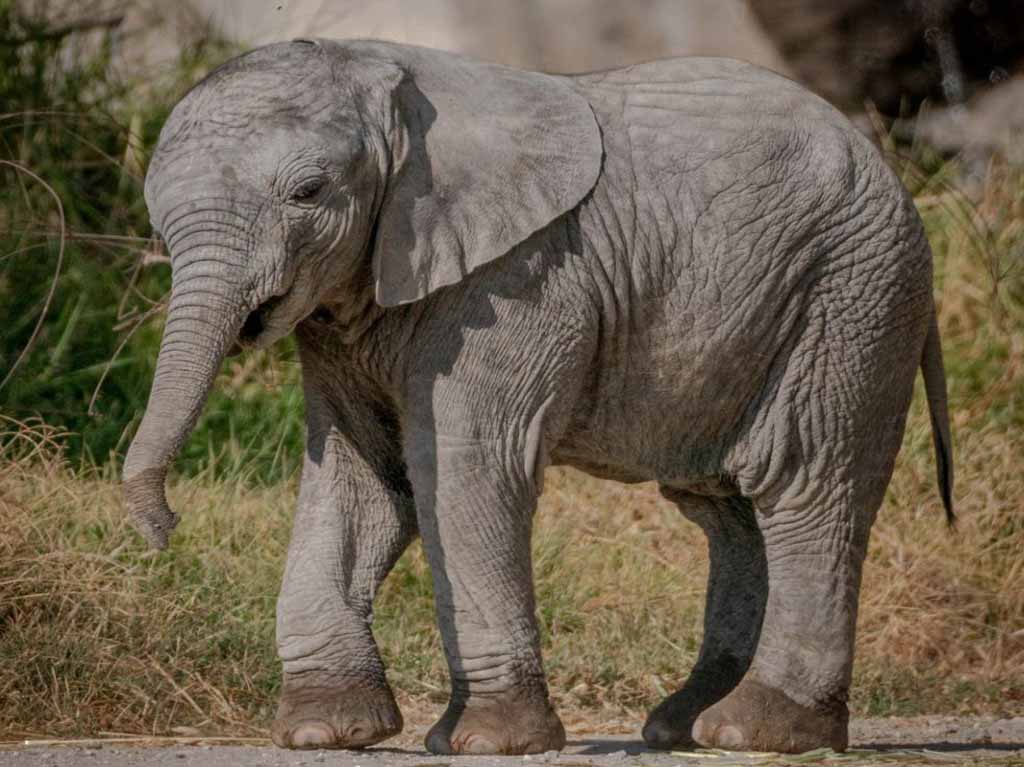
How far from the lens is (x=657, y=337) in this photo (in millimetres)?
5230

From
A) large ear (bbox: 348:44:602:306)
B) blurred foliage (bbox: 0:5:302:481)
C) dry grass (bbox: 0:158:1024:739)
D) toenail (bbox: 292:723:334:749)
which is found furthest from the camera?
blurred foliage (bbox: 0:5:302:481)

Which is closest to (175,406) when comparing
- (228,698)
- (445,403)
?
(445,403)

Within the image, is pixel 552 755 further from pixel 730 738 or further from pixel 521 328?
pixel 521 328

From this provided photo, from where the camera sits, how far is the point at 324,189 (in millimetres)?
4727

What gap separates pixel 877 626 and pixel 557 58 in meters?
4.94

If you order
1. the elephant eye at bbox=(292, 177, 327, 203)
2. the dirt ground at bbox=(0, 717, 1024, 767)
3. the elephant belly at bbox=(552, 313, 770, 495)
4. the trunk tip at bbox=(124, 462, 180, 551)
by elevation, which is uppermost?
the elephant eye at bbox=(292, 177, 327, 203)

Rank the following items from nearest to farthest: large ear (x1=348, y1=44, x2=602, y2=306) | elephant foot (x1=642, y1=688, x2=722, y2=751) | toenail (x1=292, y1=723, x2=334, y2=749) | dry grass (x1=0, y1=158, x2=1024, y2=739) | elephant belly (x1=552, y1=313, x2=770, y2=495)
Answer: large ear (x1=348, y1=44, x2=602, y2=306), toenail (x1=292, y1=723, x2=334, y2=749), elephant belly (x1=552, y1=313, x2=770, y2=495), elephant foot (x1=642, y1=688, x2=722, y2=751), dry grass (x1=0, y1=158, x2=1024, y2=739)

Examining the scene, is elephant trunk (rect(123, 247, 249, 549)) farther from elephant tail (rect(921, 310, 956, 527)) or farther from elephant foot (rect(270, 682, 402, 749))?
elephant tail (rect(921, 310, 956, 527))

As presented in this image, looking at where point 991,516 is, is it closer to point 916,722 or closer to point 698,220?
point 916,722

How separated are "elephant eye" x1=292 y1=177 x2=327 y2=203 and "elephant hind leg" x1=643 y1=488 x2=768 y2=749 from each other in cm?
168

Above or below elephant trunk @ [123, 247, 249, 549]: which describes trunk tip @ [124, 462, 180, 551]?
below

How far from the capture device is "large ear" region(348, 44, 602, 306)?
4.86 m

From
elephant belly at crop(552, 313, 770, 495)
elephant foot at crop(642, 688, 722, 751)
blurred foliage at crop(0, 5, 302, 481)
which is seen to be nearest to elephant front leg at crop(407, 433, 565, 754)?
elephant belly at crop(552, 313, 770, 495)

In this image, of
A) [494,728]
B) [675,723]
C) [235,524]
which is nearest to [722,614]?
[675,723]
